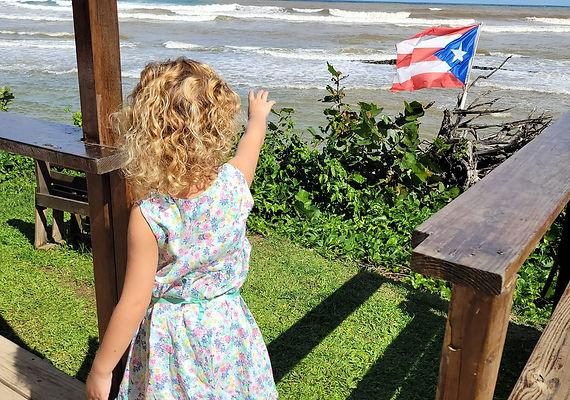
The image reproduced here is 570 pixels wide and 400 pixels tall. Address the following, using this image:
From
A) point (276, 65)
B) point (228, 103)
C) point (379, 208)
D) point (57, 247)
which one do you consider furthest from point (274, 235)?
point (276, 65)

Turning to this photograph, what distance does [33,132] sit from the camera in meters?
2.10

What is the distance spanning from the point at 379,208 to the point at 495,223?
401cm

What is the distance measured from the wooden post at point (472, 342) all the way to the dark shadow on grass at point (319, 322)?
211 centimetres

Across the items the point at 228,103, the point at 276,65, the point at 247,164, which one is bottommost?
the point at 276,65

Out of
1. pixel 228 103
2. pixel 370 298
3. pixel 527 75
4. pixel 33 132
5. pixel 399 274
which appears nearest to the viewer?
pixel 228 103

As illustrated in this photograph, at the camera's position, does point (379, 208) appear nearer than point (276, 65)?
Yes

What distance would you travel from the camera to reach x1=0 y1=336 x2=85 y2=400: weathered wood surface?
2551 millimetres

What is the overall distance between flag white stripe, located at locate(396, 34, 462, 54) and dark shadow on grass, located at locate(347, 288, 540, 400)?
2.93 metres

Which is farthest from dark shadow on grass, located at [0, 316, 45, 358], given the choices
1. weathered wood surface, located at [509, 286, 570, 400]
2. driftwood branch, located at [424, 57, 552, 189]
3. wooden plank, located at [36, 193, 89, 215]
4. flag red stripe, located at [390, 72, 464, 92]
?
flag red stripe, located at [390, 72, 464, 92]

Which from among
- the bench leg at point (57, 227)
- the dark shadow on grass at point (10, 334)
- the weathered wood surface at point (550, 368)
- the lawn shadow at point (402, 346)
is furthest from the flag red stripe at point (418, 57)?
the weathered wood surface at point (550, 368)

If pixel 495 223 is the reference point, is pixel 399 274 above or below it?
below

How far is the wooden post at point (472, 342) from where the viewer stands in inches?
47.1

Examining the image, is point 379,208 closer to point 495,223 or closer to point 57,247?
point 57,247

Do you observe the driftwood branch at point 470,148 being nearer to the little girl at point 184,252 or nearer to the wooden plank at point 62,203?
the wooden plank at point 62,203
